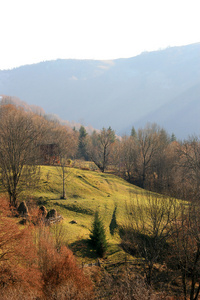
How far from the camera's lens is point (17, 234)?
15.4 metres

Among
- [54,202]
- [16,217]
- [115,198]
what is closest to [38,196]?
[54,202]

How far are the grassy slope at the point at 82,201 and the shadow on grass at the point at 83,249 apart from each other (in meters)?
0.26

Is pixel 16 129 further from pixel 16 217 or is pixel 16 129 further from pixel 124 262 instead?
pixel 124 262

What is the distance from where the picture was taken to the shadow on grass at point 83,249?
21.0 meters

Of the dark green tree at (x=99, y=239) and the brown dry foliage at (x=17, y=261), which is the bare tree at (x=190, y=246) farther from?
the brown dry foliage at (x=17, y=261)

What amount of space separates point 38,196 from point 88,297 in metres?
20.0

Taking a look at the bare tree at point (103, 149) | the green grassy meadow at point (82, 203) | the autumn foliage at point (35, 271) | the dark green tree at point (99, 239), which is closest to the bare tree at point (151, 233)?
the green grassy meadow at point (82, 203)

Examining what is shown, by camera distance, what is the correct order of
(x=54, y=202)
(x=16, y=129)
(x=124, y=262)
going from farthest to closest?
(x=54, y=202) → (x=16, y=129) → (x=124, y=262)

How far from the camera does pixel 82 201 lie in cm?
3453

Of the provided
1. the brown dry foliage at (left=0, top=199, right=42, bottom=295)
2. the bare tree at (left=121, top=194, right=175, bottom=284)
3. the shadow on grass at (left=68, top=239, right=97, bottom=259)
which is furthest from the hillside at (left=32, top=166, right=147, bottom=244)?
the brown dry foliage at (left=0, top=199, right=42, bottom=295)

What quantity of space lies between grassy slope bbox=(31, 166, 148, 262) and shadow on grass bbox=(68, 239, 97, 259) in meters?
0.26

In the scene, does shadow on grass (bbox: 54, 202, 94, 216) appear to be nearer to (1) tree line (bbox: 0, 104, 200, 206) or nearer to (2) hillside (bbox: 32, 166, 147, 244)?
(2) hillside (bbox: 32, 166, 147, 244)

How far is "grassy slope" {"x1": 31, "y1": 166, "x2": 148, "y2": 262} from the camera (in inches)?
996

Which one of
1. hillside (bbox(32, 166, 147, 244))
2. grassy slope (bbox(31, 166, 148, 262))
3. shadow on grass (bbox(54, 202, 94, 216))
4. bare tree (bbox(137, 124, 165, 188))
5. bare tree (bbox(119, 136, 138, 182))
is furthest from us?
bare tree (bbox(119, 136, 138, 182))
